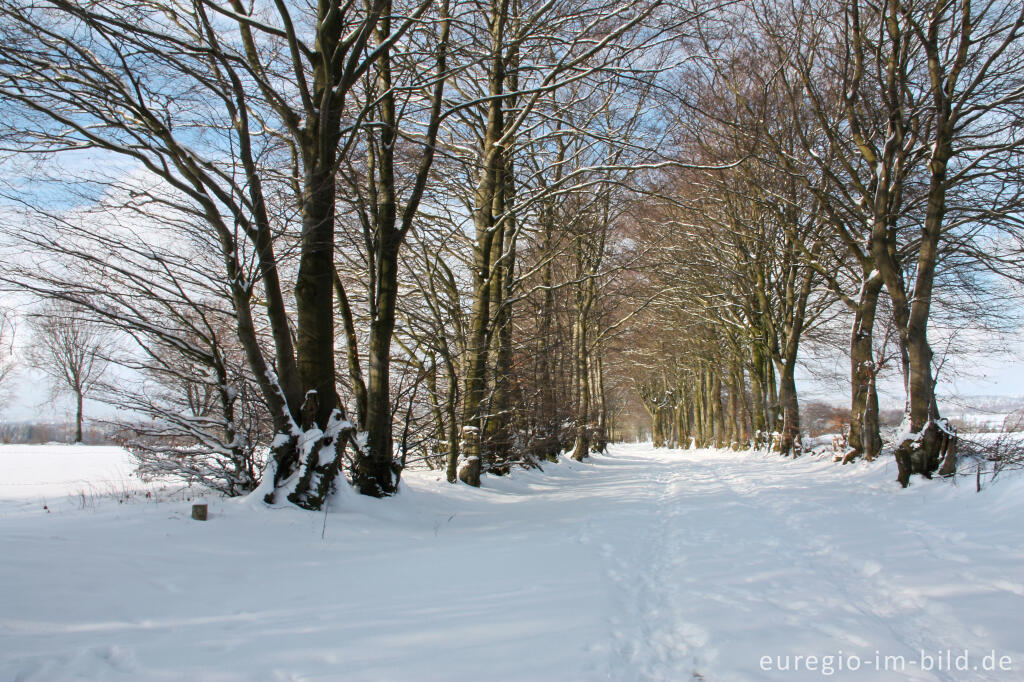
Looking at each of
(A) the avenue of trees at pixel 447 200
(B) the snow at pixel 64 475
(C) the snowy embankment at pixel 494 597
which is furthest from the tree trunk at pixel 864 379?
(B) the snow at pixel 64 475

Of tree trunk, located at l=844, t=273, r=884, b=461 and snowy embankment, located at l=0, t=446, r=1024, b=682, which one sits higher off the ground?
tree trunk, located at l=844, t=273, r=884, b=461

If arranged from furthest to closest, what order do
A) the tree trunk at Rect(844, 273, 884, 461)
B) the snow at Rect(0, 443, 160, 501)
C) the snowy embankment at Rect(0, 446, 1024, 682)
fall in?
the tree trunk at Rect(844, 273, 884, 461) < the snow at Rect(0, 443, 160, 501) < the snowy embankment at Rect(0, 446, 1024, 682)

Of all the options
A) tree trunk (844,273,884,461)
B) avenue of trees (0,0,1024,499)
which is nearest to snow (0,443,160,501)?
avenue of trees (0,0,1024,499)

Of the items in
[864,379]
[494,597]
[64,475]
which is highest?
[864,379]

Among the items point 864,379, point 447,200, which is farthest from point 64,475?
point 864,379

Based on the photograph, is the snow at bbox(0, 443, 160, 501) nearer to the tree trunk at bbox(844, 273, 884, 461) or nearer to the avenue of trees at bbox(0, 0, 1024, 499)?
the avenue of trees at bbox(0, 0, 1024, 499)

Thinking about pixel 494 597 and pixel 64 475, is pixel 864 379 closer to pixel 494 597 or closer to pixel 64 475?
pixel 494 597

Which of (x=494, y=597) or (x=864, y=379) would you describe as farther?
(x=864, y=379)

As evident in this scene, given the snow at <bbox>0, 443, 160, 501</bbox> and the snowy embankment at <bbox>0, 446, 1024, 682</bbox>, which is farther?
the snow at <bbox>0, 443, 160, 501</bbox>

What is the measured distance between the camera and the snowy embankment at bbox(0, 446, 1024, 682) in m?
2.96

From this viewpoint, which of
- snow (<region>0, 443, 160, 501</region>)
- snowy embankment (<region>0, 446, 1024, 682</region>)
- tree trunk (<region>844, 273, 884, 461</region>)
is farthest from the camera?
tree trunk (<region>844, 273, 884, 461</region>)

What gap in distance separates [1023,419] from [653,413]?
46.6m

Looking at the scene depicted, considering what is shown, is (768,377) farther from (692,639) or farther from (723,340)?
(692,639)

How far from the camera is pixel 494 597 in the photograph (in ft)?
13.6
